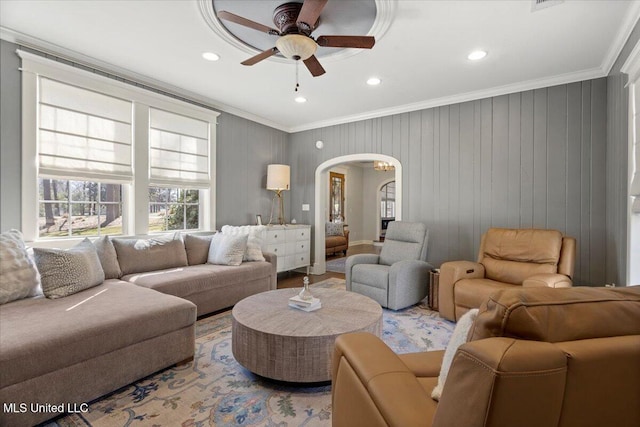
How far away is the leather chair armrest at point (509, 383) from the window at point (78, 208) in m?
3.84

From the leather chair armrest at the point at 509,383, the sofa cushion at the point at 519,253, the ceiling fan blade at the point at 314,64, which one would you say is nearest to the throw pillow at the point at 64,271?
the ceiling fan blade at the point at 314,64

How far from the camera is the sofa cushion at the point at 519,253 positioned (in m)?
3.04

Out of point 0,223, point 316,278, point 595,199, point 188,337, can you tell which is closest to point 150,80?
point 0,223

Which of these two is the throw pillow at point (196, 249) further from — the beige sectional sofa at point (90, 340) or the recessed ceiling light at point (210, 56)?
the recessed ceiling light at point (210, 56)

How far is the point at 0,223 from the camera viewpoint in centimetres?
271

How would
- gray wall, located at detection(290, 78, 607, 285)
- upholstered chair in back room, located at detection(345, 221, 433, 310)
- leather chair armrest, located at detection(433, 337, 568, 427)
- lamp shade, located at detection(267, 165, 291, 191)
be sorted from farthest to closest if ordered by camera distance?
lamp shade, located at detection(267, 165, 291, 191)
upholstered chair in back room, located at detection(345, 221, 433, 310)
gray wall, located at detection(290, 78, 607, 285)
leather chair armrest, located at detection(433, 337, 568, 427)

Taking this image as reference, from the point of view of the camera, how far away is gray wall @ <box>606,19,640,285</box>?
8.66 ft

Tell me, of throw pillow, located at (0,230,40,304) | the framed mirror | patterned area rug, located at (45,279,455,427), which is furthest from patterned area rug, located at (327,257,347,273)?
throw pillow, located at (0,230,40,304)

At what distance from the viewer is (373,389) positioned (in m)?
1.04

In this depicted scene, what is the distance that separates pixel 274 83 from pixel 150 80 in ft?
4.87

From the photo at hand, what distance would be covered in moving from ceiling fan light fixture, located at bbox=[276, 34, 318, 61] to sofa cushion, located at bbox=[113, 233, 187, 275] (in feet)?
7.97

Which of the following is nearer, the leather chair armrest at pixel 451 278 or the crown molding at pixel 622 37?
the crown molding at pixel 622 37

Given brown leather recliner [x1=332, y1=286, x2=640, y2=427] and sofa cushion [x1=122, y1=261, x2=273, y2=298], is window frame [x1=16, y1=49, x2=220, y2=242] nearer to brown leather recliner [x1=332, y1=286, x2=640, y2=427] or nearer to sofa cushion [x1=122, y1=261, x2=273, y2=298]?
sofa cushion [x1=122, y1=261, x2=273, y2=298]

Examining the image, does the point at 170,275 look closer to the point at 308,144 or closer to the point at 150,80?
the point at 150,80
